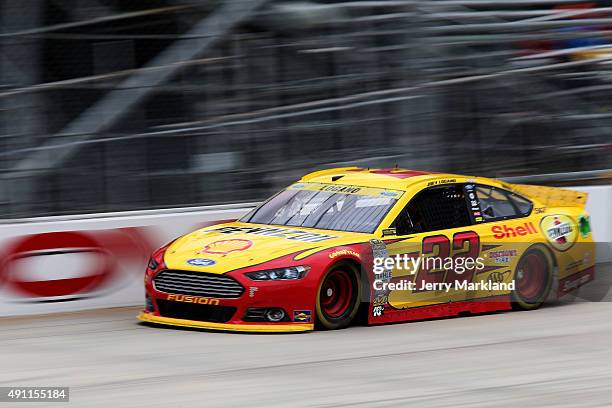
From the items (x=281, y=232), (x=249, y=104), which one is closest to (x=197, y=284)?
(x=281, y=232)

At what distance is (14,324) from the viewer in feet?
32.8

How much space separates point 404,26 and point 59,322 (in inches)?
292

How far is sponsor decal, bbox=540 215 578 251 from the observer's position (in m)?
10.9

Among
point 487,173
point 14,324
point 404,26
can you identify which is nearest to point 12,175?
point 14,324

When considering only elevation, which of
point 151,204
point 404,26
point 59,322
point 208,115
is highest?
point 404,26

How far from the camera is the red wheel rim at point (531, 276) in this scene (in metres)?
10.7

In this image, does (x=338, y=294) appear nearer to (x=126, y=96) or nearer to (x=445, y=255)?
(x=445, y=255)

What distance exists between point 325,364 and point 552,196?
4.57 metres

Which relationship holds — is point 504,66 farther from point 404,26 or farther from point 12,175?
point 12,175

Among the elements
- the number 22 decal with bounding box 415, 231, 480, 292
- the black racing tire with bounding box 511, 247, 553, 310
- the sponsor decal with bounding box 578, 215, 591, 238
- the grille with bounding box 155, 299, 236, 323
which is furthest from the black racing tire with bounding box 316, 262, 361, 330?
the sponsor decal with bounding box 578, 215, 591, 238

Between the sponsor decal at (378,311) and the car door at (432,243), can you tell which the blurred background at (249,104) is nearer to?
the car door at (432,243)

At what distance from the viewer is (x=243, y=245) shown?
9453 mm

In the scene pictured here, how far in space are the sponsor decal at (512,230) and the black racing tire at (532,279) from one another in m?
0.17

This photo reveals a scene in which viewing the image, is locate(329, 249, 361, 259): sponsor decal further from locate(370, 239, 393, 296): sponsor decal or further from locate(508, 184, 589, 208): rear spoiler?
locate(508, 184, 589, 208): rear spoiler
